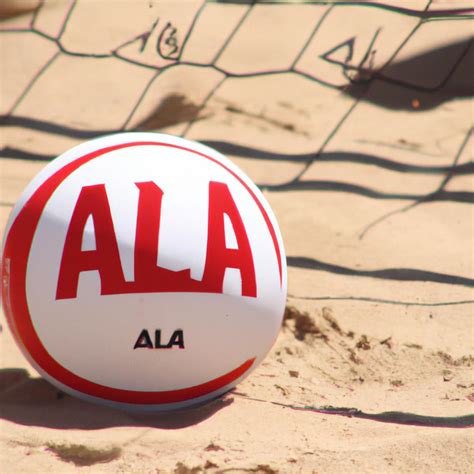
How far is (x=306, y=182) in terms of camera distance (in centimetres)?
547

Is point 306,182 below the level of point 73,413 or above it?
above

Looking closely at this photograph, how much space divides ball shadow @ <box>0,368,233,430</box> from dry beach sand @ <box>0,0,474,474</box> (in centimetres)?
1

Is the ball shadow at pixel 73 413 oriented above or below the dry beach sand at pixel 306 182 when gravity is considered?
below

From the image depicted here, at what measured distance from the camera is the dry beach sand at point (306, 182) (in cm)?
282

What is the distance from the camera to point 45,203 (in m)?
2.95

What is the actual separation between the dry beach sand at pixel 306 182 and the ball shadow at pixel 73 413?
11mm

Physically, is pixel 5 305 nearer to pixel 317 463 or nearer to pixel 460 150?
pixel 317 463

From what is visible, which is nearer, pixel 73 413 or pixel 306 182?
pixel 73 413

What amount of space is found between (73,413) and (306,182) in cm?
284

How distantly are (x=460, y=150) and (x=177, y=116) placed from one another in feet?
6.82

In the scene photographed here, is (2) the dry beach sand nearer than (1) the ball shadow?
Yes

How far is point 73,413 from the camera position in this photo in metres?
3.04

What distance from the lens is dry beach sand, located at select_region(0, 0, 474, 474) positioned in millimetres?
2820

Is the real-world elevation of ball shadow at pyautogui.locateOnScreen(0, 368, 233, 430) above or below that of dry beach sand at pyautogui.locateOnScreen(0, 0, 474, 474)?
below
